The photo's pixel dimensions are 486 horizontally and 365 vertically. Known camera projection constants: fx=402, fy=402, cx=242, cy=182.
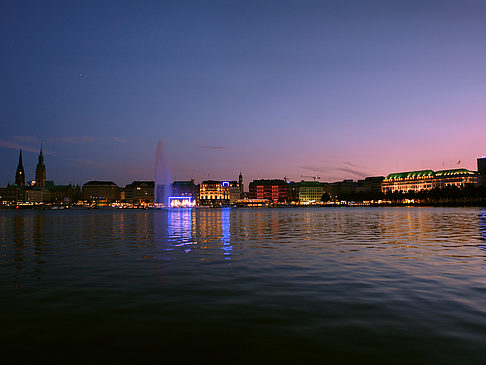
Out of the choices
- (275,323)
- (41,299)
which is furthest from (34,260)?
(275,323)

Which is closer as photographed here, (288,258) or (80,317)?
(80,317)

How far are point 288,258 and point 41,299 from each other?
43.9ft

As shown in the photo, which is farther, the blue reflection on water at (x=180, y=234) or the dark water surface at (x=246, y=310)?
the blue reflection on water at (x=180, y=234)

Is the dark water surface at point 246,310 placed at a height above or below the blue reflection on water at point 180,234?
above

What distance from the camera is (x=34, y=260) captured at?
2228cm

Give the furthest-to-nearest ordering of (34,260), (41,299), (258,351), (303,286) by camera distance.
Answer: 1. (34,260)
2. (303,286)
3. (41,299)
4. (258,351)

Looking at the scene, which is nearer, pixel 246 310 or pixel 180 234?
pixel 246 310

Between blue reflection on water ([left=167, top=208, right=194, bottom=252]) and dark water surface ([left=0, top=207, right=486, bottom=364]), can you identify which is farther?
blue reflection on water ([left=167, top=208, right=194, bottom=252])

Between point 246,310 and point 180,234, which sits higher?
point 246,310

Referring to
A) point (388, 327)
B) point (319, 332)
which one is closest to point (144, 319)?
point (319, 332)

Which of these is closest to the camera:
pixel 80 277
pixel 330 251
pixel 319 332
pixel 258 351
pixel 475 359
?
pixel 475 359

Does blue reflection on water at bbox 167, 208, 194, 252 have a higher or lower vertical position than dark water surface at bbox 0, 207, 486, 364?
lower

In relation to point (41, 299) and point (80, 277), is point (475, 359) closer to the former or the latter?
point (41, 299)

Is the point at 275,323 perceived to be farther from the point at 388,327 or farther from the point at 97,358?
the point at 97,358
